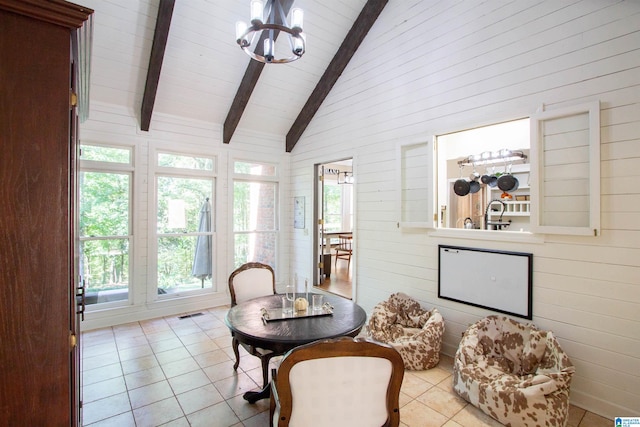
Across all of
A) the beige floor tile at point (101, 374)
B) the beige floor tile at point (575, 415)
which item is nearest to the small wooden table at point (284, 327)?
the beige floor tile at point (101, 374)

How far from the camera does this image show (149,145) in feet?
14.6

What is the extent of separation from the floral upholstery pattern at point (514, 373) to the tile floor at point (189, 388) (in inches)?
6.7

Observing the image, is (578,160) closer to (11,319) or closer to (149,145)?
(11,319)

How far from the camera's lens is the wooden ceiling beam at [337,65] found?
163 inches

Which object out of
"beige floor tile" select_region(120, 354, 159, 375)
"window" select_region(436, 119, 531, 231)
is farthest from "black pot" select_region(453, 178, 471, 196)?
"beige floor tile" select_region(120, 354, 159, 375)

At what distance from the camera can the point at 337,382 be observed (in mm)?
1319

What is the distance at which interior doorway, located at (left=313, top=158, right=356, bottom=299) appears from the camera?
5.41 m

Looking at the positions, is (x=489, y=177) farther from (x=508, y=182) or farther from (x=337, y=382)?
(x=337, y=382)

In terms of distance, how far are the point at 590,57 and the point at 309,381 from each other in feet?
10.4

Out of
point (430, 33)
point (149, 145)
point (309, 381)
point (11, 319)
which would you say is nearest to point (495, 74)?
point (430, 33)

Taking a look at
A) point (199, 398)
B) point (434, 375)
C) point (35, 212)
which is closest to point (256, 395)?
point (199, 398)

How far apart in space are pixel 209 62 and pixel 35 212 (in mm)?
3724

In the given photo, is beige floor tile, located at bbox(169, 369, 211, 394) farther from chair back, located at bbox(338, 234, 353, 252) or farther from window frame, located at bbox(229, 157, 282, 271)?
chair back, located at bbox(338, 234, 353, 252)

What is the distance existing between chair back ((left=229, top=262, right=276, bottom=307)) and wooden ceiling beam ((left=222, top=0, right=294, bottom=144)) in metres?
2.53
